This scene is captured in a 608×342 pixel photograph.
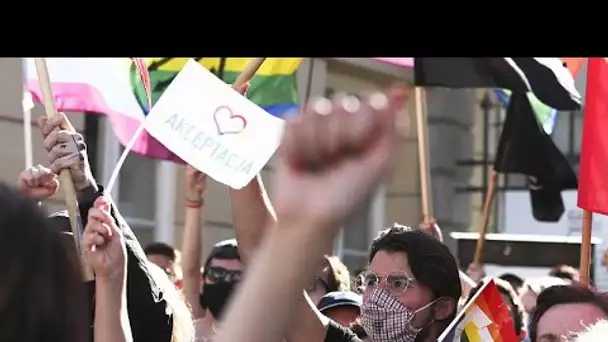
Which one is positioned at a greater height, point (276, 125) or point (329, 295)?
point (276, 125)

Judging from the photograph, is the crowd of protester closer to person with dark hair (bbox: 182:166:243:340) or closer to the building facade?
person with dark hair (bbox: 182:166:243:340)

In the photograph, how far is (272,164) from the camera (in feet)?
35.2

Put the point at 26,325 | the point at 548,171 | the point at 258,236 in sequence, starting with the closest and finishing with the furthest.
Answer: the point at 26,325, the point at 258,236, the point at 548,171

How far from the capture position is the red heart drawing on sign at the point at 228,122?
360 centimetres

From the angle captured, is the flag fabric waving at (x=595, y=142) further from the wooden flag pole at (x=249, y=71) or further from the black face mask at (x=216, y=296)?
the black face mask at (x=216, y=296)

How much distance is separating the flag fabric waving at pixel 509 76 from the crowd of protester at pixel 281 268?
6.06ft

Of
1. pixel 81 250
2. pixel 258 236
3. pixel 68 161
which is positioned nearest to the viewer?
pixel 81 250

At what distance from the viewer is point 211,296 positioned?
17.3 feet

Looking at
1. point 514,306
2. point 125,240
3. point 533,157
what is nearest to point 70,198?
point 125,240

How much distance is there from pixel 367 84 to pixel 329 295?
8.91 metres

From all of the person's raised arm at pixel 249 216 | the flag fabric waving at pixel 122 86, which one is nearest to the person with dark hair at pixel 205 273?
the flag fabric waving at pixel 122 86

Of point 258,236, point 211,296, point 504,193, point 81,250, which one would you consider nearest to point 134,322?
point 81,250
